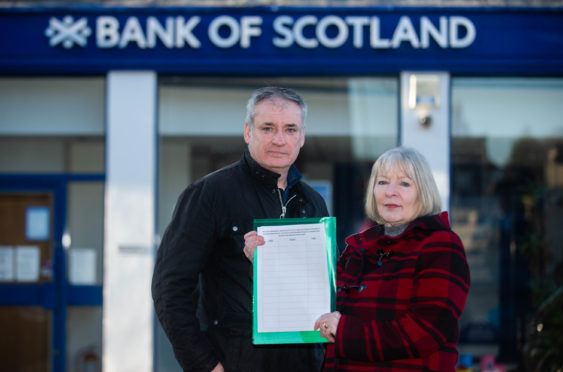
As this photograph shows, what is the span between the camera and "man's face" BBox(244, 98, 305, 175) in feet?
7.50

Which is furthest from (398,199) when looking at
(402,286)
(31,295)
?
(31,295)

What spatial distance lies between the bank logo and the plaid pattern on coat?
14.1 feet

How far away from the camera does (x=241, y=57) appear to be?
532cm

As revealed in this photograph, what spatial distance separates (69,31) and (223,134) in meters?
1.74

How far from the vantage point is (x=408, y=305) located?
1903 mm

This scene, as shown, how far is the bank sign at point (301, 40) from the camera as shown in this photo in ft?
17.1

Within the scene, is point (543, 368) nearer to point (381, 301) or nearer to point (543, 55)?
point (543, 55)

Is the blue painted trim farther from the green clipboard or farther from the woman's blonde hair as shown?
the woman's blonde hair

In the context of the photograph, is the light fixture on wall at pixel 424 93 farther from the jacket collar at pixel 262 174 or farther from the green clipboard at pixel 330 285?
the green clipboard at pixel 330 285

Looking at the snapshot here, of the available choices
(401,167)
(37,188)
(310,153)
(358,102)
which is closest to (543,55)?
(358,102)

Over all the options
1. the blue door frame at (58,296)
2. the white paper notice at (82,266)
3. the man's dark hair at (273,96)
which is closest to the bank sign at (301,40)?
the blue door frame at (58,296)

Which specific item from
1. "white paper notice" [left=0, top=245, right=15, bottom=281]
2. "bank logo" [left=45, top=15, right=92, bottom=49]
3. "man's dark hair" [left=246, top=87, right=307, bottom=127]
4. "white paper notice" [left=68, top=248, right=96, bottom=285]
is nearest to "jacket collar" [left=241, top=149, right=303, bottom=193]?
"man's dark hair" [left=246, top=87, right=307, bottom=127]

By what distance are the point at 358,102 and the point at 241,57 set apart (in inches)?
48.0

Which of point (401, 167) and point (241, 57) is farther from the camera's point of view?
point (241, 57)
